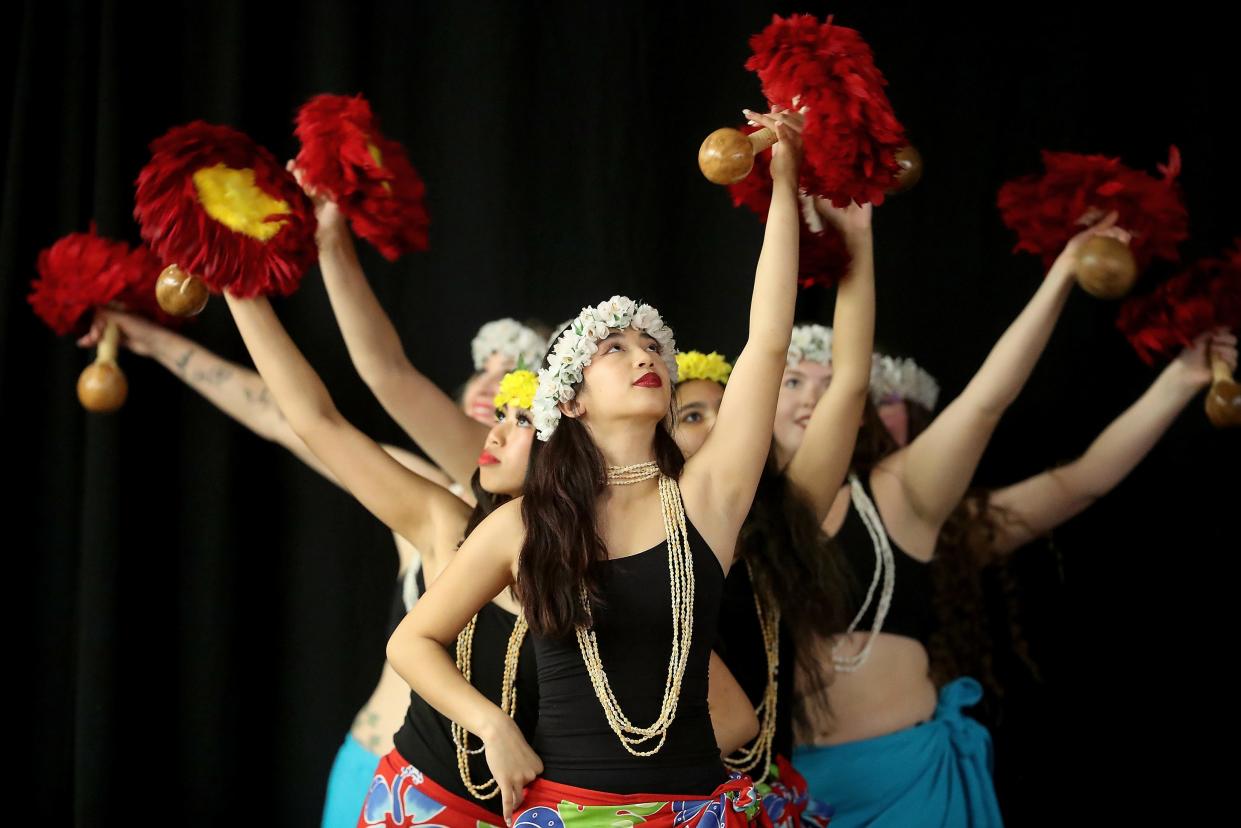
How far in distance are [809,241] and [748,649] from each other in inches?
26.0

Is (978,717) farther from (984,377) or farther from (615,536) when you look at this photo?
(615,536)

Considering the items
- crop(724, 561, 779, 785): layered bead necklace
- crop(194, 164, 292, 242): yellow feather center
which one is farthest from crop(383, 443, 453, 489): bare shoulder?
crop(724, 561, 779, 785): layered bead necklace

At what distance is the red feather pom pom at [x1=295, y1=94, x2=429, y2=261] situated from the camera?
7.30ft

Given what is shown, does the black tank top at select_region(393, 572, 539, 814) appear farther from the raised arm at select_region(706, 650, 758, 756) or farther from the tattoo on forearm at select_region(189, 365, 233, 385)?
the tattoo on forearm at select_region(189, 365, 233, 385)

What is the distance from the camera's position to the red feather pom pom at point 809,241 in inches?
76.4

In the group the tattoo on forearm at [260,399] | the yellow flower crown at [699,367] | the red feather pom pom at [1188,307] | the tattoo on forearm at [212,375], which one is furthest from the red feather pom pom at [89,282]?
the red feather pom pom at [1188,307]

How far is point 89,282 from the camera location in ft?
8.73

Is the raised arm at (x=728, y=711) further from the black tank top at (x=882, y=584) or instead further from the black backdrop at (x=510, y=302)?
the black backdrop at (x=510, y=302)

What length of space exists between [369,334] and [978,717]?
1.76m

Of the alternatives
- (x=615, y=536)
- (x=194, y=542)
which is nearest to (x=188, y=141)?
(x=615, y=536)

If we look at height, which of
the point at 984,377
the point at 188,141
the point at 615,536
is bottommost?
the point at 615,536

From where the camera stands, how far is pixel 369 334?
2.29 meters

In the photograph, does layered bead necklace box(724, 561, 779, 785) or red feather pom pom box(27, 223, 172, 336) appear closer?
layered bead necklace box(724, 561, 779, 785)

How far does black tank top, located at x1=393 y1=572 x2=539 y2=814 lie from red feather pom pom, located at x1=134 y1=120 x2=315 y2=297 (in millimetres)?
635
